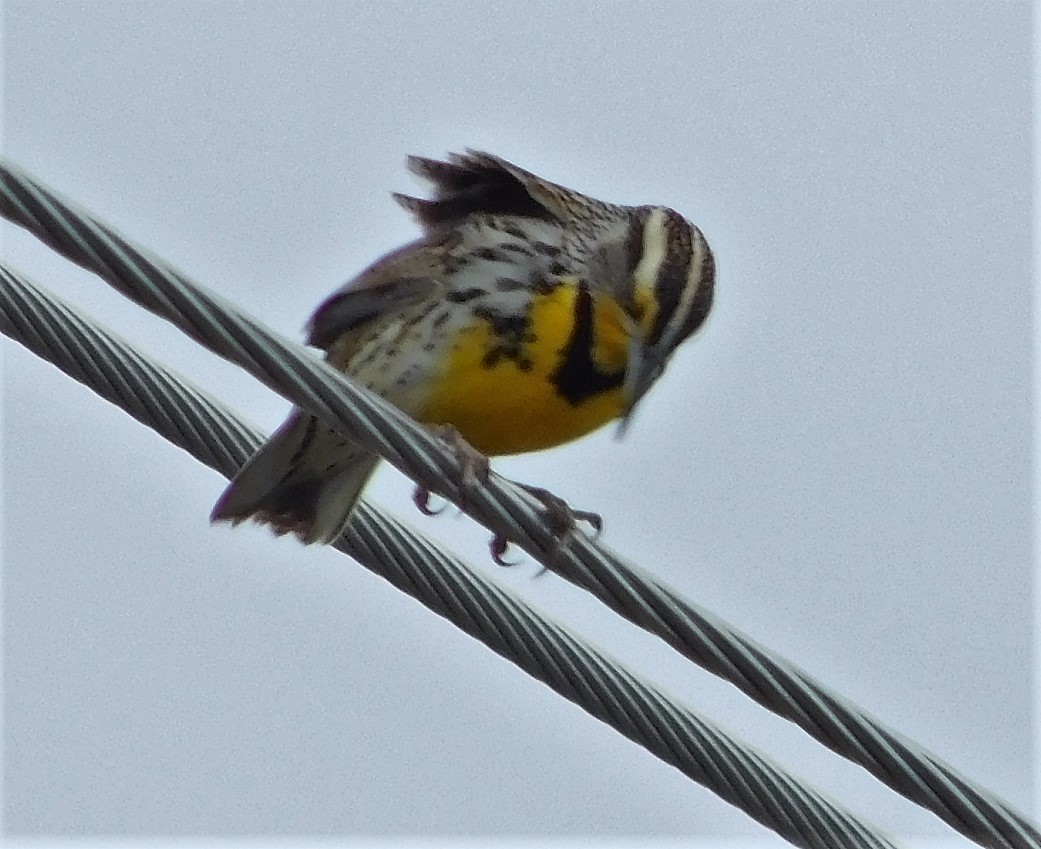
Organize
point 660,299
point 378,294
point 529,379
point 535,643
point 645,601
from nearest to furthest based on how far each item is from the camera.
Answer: point 645,601 < point 535,643 < point 529,379 < point 660,299 < point 378,294

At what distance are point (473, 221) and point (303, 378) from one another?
162 cm

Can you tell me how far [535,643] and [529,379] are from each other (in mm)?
935

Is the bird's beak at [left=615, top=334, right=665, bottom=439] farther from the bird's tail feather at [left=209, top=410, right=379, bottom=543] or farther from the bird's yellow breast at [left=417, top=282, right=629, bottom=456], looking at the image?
the bird's tail feather at [left=209, top=410, right=379, bottom=543]

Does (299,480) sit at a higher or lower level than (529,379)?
lower

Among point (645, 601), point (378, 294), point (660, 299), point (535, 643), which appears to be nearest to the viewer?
point (645, 601)

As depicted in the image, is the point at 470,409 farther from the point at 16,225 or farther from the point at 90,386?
the point at 16,225

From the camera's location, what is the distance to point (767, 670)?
91.3 inches

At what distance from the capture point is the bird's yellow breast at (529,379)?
3.40 m

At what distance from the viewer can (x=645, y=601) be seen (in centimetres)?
237

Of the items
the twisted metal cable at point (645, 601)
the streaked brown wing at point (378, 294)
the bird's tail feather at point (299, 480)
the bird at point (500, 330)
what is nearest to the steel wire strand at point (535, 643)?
the twisted metal cable at point (645, 601)

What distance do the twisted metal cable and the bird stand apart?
889 mm

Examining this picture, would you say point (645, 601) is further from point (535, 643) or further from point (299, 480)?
point (299, 480)

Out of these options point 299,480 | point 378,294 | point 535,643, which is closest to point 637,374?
point 378,294

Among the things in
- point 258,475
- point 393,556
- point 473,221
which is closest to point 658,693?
point 393,556
